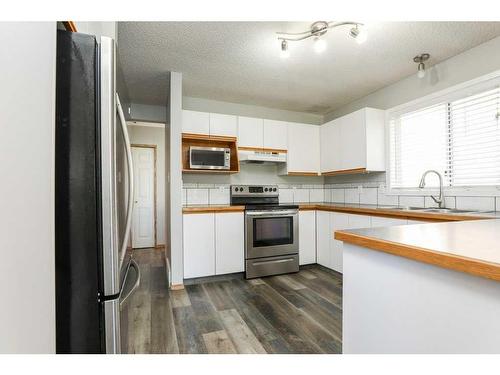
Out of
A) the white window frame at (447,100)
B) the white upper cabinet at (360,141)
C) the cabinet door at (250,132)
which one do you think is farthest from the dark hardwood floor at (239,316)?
the cabinet door at (250,132)

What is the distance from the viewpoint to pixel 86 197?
2.88ft

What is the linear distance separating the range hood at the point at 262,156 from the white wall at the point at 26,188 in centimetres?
270

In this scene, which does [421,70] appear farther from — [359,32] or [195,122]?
[195,122]

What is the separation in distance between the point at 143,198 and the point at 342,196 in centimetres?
365

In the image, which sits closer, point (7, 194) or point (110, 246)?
point (7, 194)

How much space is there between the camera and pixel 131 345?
1695mm

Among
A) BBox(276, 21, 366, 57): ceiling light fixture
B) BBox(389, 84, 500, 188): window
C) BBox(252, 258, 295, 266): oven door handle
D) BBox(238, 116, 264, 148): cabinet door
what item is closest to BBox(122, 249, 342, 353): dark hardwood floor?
BBox(252, 258, 295, 266): oven door handle

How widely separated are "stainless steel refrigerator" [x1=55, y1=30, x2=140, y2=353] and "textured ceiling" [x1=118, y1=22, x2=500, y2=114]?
1385mm

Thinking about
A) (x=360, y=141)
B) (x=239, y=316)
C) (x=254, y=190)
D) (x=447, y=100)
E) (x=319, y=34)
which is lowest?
(x=239, y=316)

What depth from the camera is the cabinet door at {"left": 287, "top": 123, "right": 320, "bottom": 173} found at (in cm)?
365

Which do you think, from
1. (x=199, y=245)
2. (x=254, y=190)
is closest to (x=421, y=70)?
(x=254, y=190)
